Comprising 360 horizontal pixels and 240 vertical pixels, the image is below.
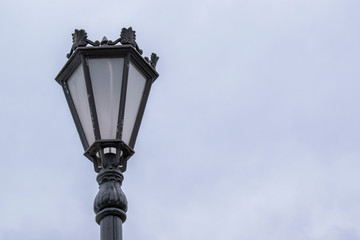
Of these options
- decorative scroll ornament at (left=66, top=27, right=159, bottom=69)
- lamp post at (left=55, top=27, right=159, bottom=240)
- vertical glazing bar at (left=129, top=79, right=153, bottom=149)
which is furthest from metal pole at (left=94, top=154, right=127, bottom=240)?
decorative scroll ornament at (left=66, top=27, right=159, bottom=69)

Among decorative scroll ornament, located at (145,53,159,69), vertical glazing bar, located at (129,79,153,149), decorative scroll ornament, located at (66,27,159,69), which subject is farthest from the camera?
decorative scroll ornament, located at (145,53,159,69)

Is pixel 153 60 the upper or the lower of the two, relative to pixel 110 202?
upper

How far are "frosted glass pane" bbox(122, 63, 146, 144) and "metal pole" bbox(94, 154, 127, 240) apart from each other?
0.69 ft

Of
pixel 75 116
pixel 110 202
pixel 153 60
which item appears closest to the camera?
pixel 110 202

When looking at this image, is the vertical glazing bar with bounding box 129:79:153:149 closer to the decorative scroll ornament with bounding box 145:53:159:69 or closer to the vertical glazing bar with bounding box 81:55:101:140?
the decorative scroll ornament with bounding box 145:53:159:69

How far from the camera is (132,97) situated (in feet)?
18.4

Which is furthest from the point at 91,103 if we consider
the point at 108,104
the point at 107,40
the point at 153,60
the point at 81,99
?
the point at 153,60

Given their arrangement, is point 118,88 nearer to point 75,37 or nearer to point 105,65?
point 105,65

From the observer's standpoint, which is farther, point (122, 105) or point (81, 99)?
point (81, 99)

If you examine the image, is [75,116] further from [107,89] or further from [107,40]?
[107,40]

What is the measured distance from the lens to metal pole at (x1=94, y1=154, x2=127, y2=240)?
516cm

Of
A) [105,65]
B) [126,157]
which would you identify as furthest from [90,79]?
[126,157]

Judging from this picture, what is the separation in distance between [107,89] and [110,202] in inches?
31.7

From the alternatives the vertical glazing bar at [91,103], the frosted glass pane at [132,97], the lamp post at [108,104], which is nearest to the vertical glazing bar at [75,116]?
the lamp post at [108,104]
